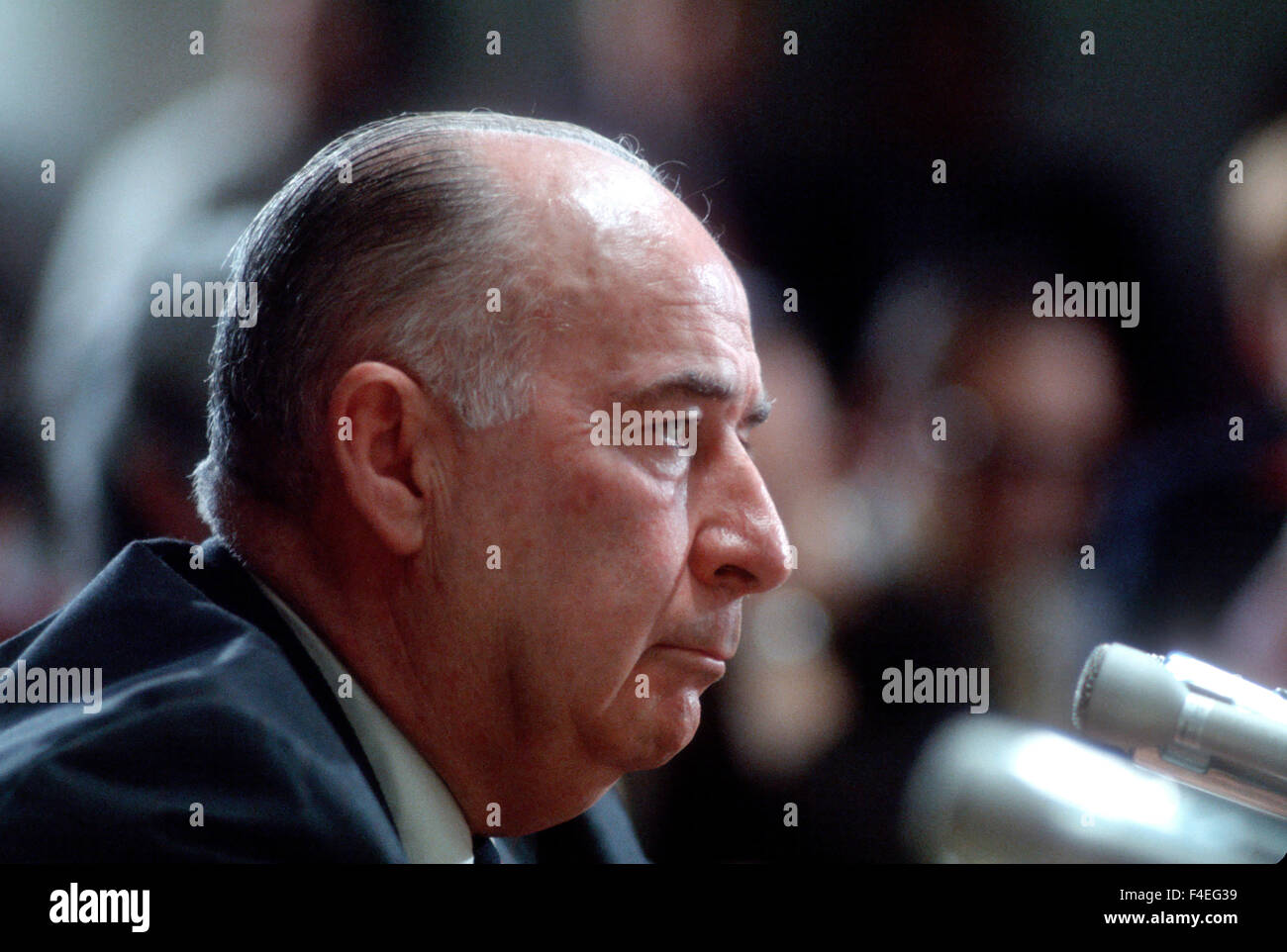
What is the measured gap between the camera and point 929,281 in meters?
1.57

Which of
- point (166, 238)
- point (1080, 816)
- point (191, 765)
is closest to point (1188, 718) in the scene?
point (1080, 816)

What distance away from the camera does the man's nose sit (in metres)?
1.34

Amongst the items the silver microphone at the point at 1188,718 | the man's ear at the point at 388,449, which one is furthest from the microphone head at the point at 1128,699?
the man's ear at the point at 388,449

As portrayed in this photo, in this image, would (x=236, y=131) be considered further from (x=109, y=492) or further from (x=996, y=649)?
(x=996, y=649)

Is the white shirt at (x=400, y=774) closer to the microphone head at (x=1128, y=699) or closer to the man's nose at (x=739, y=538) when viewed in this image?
the man's nose at (x=739, y=538)

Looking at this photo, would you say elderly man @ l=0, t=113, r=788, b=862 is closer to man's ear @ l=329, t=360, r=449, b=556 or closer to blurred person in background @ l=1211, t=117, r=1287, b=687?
man's ear @ l=329, t=360, r=449, b=556

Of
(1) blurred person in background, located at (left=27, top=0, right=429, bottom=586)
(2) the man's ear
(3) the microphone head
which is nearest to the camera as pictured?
(3) the microphone head

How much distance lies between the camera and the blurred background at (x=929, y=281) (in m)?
1.52

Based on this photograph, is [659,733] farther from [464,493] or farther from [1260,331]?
[1260,331]

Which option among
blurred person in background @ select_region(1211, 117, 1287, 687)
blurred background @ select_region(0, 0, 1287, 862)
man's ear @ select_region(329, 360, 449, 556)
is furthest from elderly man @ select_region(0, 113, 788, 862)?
blurred person in background @ select_region(1211, 117, 1287, 687)

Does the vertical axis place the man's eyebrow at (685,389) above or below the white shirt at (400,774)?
above

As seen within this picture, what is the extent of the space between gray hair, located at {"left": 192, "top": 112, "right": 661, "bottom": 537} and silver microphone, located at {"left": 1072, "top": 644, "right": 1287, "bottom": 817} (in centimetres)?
61
